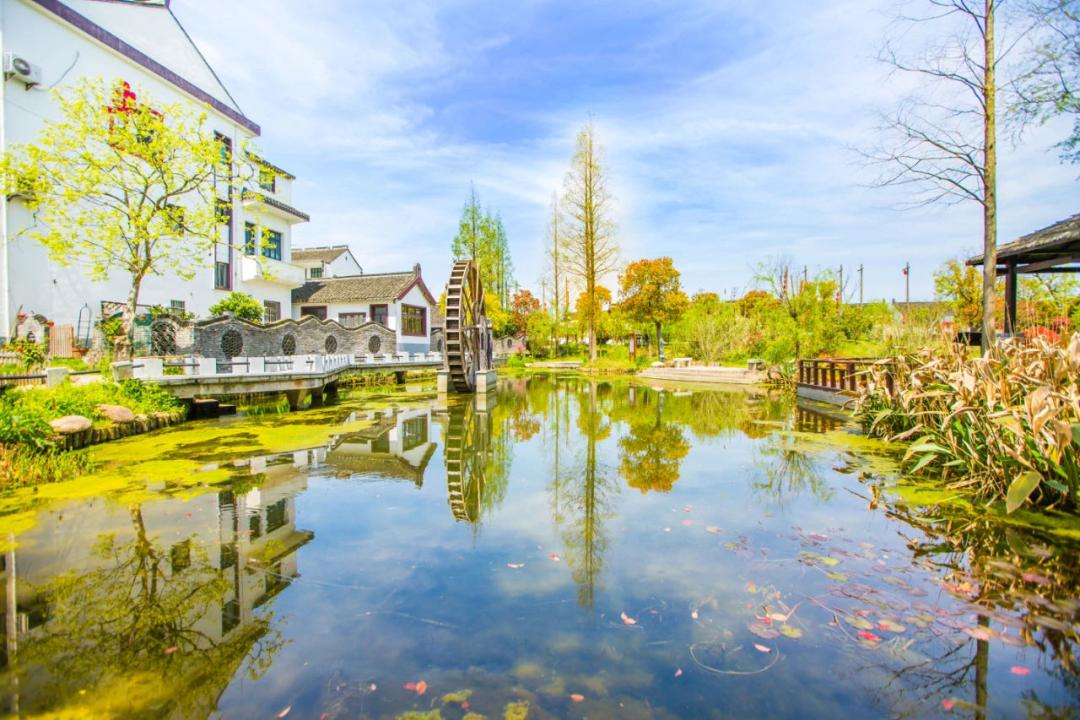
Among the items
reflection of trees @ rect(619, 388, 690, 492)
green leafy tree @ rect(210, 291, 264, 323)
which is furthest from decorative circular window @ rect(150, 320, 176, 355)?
reflection of trees @ rect(619, 388, 690, 492)

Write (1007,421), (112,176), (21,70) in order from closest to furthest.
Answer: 1. (1007,421)
2. (112,176)
3. (21,70)

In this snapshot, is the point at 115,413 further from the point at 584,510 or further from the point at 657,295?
the point at 657,295

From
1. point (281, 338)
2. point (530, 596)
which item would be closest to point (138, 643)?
point (530, 596)

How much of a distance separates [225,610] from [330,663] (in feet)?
3.21

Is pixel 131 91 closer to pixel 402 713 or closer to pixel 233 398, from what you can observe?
pixel 233 398

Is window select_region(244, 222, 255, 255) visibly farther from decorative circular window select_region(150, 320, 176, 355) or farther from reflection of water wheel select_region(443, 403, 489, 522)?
reflection of water wheel select_region(443, 403, 489, 522)

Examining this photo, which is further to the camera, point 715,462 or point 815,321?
point 815,321

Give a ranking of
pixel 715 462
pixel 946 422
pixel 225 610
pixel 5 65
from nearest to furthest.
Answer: pixel 225 610
pixel 946 422
pixel 715 462
pixel 5 65

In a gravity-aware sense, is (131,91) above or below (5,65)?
above

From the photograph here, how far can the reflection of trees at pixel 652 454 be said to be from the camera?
627cm

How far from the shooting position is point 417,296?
28.1 meters

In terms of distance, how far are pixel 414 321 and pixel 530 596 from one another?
25655 millimetres

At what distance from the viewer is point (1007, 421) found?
4.35 metres

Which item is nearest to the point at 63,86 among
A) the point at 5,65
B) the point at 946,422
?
the point at 5,65
